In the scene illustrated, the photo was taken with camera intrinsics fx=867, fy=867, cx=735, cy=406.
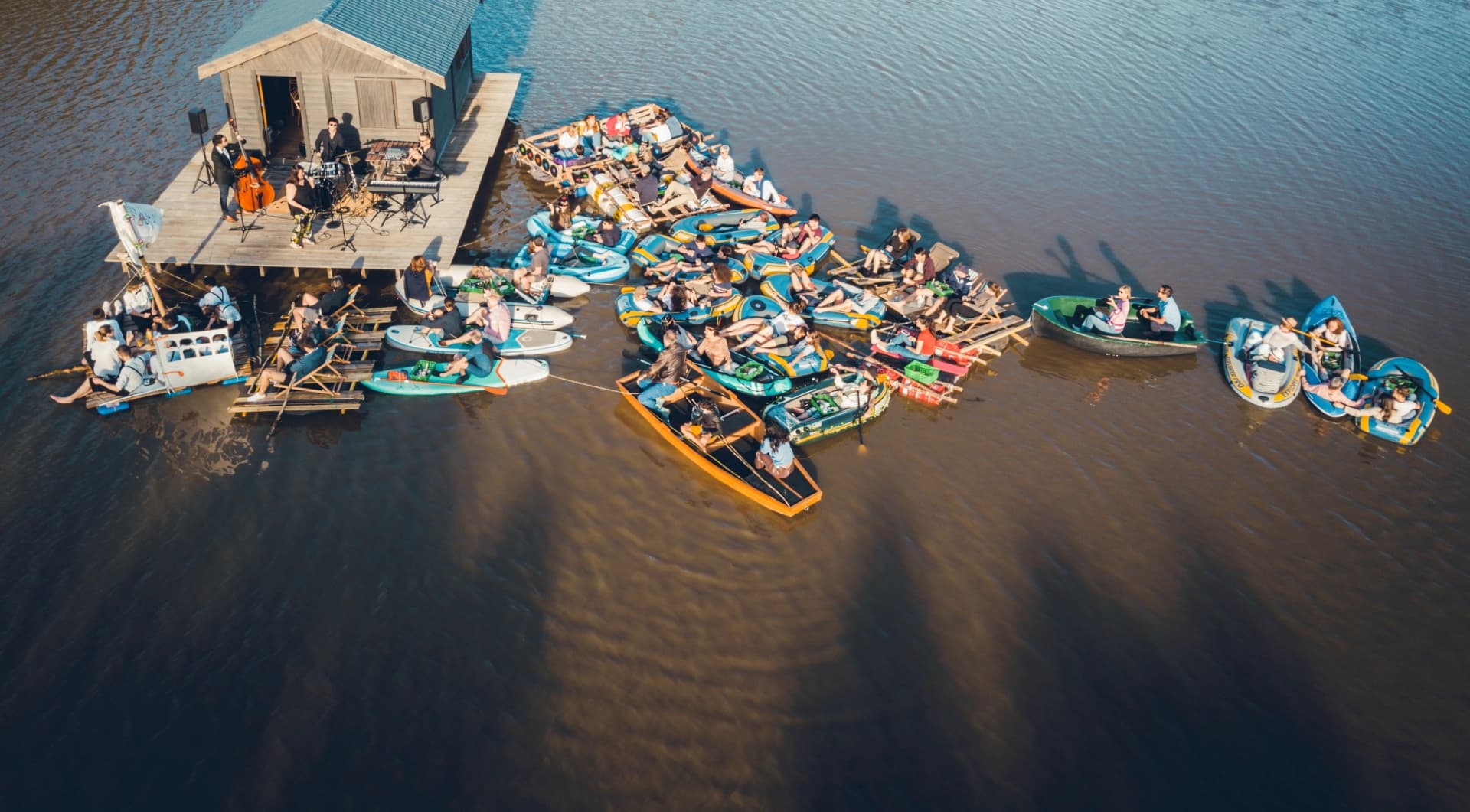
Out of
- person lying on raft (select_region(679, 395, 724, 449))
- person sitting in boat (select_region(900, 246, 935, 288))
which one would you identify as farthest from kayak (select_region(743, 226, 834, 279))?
person lying on raft (select_region(679, 395, 724, 449))

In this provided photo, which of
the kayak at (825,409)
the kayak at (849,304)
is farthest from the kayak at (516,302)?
the kayak at (825,409)

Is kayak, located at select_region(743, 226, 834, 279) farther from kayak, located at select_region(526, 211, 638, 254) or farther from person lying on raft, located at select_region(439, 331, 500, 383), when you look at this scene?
person lying on raft, located at select_region(439, 331, 500, 383)

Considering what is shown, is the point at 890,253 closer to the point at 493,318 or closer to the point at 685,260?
the point at 685,260

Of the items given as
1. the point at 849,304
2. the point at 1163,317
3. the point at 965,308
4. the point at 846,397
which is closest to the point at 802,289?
the point at 849,304

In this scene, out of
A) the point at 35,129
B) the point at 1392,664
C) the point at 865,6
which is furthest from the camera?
the point at 865,6

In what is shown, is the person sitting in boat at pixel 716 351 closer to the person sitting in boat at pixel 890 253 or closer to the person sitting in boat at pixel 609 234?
the person sitting in boat at pixel 609 234

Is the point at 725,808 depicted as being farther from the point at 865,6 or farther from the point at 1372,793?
the point at 865,6

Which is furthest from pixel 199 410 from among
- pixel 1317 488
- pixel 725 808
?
pixel 1317 488
